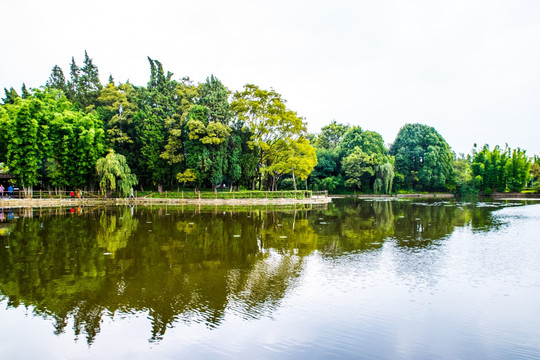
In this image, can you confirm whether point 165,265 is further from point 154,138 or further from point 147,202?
point 154,138

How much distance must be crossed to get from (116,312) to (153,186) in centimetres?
3792

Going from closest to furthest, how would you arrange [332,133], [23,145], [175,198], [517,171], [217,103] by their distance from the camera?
[23,145]
[175,198]
[217,103]
[517,171]
[332,133]

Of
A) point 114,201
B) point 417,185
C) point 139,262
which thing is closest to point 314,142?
point 417,185

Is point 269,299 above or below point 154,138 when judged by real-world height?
below

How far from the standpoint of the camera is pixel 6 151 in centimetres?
3294

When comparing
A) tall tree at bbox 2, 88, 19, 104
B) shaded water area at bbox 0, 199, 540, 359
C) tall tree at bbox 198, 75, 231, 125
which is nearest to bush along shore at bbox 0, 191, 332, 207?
tall tree at bbox 198, 75, 231, 125

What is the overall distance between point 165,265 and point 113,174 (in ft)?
91.4

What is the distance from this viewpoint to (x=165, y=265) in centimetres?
869

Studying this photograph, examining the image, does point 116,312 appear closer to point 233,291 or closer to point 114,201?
point 233,291

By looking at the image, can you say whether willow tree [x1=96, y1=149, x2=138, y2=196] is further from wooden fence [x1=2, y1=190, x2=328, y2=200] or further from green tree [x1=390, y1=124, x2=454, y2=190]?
green tree [x1=390, y1=124, x2=454, y2=190]

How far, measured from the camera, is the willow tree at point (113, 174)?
33.3m

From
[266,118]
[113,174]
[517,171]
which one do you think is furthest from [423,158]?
[113,174]

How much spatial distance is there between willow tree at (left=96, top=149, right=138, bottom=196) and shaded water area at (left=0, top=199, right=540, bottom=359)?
22.2 metres

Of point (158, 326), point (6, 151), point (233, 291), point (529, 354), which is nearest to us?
point (529, 354)
